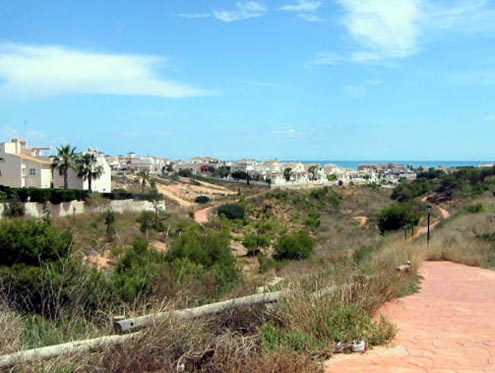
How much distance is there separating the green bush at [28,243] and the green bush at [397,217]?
23079 millimetres

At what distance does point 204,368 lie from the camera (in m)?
4.04

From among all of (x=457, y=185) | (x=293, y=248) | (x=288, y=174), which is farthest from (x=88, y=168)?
(x=288, y=174)

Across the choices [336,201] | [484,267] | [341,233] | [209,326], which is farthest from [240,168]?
[209,326]

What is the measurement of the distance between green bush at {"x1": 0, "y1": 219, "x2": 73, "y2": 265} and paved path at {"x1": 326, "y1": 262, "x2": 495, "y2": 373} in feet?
25.2

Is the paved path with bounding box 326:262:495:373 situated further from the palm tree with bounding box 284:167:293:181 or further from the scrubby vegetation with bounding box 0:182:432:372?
the palm tree with bounding box 284:167:293:181

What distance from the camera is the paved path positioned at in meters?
4.78

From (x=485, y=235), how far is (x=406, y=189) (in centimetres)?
4667

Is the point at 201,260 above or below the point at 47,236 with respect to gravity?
below

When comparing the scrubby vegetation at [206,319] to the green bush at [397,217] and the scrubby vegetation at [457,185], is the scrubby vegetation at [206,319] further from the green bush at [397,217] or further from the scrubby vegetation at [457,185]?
the scrubby vegetation at [457,185]

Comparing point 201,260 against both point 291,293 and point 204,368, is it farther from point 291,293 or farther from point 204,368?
point 204,368

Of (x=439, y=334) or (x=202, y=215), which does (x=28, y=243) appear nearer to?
(x=439, y=334)

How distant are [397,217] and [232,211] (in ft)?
59.4

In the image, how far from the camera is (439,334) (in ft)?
19.5

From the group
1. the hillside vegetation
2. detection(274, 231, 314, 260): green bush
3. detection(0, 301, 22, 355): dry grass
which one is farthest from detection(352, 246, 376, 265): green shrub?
detection(274, 231, 314, 260): green bush
